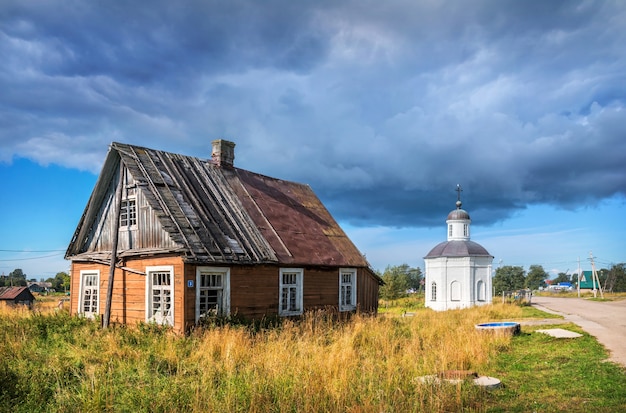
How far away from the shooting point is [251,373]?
8.91 metres

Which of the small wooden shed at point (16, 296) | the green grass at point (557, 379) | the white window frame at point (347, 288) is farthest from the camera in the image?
the small wooden shed at point (16, 296)

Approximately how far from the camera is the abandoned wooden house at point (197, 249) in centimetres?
1505

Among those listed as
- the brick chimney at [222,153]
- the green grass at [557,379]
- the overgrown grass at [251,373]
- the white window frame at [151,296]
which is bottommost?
the green grass at [557,379]

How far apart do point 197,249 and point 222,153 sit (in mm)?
6652

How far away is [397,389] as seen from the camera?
8.15 m

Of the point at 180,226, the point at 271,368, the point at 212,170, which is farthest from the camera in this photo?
the point at 212,170

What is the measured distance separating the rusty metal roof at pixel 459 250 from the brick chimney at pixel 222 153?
24192 millimetres

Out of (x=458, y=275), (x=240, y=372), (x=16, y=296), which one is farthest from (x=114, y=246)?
(x=16, y=296)

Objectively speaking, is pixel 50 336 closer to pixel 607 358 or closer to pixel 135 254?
pixel 135 254

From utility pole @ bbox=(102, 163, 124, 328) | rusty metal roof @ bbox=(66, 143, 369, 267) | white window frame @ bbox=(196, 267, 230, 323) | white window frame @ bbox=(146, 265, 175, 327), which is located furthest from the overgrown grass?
rusty metal roof @ bbox=(66, 143, 369, 267)

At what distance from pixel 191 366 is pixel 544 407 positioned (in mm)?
6339

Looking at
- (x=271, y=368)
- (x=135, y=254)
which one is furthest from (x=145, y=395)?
(x=135, y=254)

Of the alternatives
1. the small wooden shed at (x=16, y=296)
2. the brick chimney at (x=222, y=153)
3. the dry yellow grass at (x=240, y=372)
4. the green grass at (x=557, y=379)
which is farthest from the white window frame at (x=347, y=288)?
the small wooden shed at (x=16, y=296)

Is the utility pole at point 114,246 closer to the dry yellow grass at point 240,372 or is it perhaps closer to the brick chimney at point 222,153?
the dry yellow grass at point 240,372
